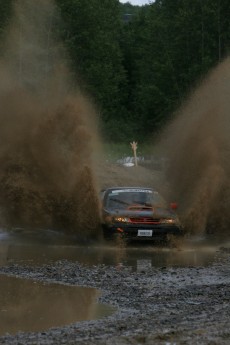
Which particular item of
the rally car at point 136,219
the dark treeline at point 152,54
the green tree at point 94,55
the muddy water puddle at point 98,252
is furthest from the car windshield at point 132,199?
the green tree at point 94,55

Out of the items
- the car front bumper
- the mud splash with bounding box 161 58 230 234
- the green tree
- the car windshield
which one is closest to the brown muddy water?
the car front bumper

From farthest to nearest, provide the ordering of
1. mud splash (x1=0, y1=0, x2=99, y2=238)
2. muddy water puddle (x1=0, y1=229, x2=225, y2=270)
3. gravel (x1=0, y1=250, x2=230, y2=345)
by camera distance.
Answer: mud splash (x1=0, y1=0, x2=99, y2=238)
muddy water puddle (x1=0, y1=229, x2=225, y2=270)
gravel (x1=0, y1=250, x2=230, y2=345)

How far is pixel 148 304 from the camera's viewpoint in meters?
12.6

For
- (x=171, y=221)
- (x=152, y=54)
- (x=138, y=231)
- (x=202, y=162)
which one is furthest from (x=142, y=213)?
(x=152, y=54)

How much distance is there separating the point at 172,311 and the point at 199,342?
2.37 meters

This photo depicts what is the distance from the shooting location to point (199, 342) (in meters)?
9.53

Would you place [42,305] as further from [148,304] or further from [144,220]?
[144,220]

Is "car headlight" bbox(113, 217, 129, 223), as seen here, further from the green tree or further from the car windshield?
the green tree

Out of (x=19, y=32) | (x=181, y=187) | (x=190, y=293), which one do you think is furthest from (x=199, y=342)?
(x=19, y=32)

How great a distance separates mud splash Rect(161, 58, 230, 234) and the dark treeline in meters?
24.1

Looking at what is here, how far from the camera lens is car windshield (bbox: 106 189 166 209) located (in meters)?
22.6

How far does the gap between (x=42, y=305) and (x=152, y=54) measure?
164 ft

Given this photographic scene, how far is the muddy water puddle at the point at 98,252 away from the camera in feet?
59.8

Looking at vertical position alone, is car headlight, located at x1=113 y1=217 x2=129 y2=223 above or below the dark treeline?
below
